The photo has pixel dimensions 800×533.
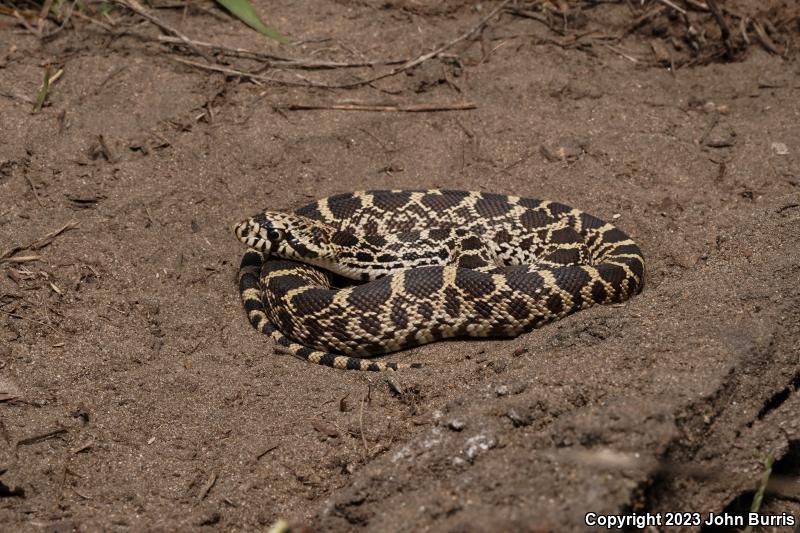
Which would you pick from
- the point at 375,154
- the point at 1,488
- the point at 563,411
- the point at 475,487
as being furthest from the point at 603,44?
the point at 1,488

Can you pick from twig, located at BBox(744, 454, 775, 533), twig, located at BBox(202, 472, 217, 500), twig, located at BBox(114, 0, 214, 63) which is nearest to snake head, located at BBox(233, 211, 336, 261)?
twig, located at BBox(202, 472, 217, 500)

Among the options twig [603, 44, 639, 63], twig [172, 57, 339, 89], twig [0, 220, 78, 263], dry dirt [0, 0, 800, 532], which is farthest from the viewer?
twig [603, 44, 639, 63]

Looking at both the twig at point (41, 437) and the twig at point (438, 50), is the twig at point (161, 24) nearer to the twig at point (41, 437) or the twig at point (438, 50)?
the twig at point (438, 50)

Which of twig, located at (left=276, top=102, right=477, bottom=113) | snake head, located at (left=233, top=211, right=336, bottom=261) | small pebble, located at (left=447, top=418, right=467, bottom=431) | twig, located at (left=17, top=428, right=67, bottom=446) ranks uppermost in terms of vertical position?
twig, located at (left=276, top=102, right=477, bottom=113)

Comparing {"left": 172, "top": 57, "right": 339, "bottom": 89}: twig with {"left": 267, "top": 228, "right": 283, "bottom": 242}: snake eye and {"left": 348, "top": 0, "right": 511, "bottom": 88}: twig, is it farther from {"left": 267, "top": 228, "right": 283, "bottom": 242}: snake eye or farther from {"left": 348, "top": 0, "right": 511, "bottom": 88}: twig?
{"left": 267, "top": 228, "right": 283, "bottom": 242}: snake eye

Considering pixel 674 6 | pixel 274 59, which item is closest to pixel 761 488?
pixel 274 59

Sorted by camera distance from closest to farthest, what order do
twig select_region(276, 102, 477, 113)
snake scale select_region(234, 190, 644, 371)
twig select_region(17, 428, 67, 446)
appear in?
twig select_region(17, 428, 67, 446), snake scale select_region(234, 190, 644, 371), twig select_region(276, 102, 477, 113)
